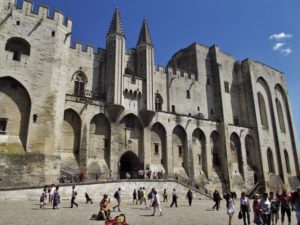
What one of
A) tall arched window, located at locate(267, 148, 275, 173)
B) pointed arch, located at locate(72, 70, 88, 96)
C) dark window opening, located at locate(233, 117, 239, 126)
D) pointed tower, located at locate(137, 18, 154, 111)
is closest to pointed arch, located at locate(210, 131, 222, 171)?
dark window opening, located at locate(233, 117, 239, 126)

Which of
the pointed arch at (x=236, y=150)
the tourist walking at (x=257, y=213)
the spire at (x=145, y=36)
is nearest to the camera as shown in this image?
the tourist walking at (x=257, y=213)

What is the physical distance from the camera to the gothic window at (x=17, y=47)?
22641 mm

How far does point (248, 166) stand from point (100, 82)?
22.6 metres

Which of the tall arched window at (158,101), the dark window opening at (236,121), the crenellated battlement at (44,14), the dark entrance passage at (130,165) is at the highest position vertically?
the crenellated battlement at (44,14)

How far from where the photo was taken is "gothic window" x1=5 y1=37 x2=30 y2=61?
74.3ft

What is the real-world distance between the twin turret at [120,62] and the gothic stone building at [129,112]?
0.39 feet

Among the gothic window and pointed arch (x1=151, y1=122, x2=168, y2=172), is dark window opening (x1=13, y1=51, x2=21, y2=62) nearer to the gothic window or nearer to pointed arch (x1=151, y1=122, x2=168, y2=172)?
the gothic window

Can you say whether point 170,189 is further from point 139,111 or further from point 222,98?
point 222,98

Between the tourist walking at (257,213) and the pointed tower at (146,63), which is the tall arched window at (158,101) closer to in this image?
the pointed tower at (146,63)

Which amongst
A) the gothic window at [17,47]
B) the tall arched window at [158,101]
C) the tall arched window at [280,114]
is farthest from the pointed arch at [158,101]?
the tall arched window at [280,114]

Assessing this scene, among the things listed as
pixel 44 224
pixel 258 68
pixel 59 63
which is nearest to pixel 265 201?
pixel 44 224

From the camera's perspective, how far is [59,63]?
2428 cm

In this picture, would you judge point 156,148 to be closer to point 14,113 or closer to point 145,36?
point 145,36

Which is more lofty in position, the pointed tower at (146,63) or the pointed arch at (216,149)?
the pointed tower at (146,63)
